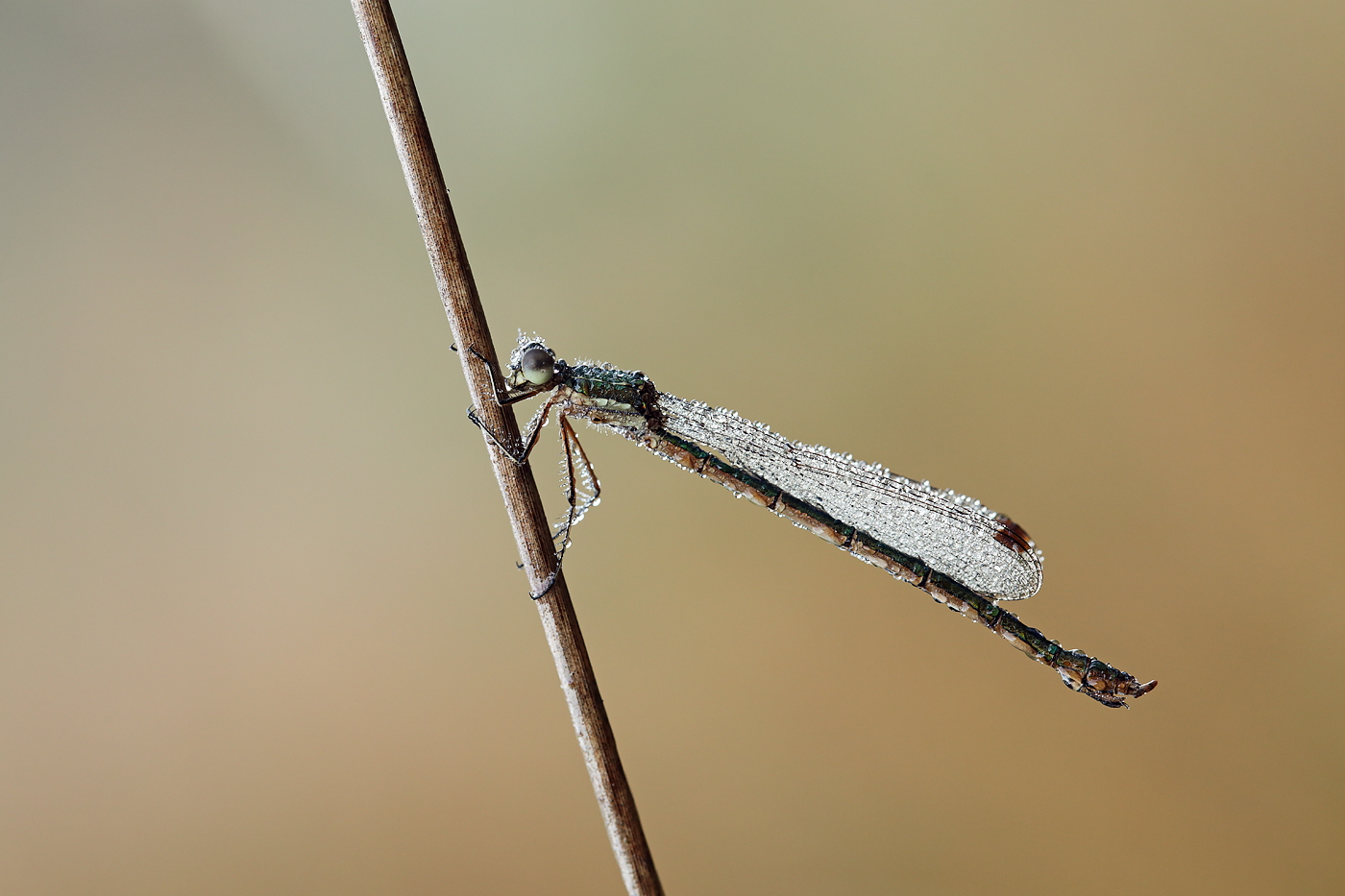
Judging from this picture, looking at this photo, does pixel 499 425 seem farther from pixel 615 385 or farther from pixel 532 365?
pixel 615 385

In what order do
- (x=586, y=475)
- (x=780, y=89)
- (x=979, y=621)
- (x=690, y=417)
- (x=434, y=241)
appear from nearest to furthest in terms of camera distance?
(x=434, y=241), (x=586, y=475), (x=690, y=417), (x=979, y=621), (x=780, y=89)

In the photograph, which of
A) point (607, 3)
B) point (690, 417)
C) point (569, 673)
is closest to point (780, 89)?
point (607, 3)

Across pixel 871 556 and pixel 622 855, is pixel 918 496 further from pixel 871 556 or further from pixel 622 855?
pixel 622 855

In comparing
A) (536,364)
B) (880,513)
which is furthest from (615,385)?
(880,513)

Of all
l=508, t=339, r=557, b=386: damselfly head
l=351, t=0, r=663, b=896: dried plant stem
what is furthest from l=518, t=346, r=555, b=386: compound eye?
l=351, t=0, r=663, b=896: dried plant stem

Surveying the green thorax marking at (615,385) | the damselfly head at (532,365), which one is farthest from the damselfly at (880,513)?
the damselfly head at (532,365)

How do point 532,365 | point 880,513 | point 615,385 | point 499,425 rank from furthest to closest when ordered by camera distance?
1. point 880,513
2. point 615,385
3. point 532,365
4. point 499,425
